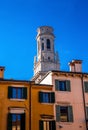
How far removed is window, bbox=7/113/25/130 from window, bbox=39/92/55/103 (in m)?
3.11

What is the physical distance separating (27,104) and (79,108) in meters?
6.66

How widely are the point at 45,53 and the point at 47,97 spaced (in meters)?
75.3

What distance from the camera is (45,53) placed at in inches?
4488

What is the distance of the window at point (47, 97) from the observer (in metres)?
38.6

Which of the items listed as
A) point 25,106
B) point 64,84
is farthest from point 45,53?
point 25,106

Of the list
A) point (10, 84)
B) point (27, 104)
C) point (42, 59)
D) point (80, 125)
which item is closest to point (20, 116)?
point (27, 104)

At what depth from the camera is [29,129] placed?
3659cm

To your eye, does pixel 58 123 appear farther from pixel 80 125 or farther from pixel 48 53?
pixel 48 53

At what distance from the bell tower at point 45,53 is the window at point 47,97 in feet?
210

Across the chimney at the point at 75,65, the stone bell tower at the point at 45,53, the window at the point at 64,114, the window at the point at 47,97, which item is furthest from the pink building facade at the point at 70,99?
the stone bell tower at the point at 45,53

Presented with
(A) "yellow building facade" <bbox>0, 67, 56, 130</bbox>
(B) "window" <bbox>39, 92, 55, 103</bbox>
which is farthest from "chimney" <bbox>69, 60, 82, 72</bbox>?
(B) "window" <bbox>39, 92, 55, 103</bbox>

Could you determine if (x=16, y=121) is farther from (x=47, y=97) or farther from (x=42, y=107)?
(x=47, y=97)

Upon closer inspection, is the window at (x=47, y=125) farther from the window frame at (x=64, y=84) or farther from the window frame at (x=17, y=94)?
the window frame at (x=64, y=84)

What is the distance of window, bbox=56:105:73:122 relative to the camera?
38406 mm
